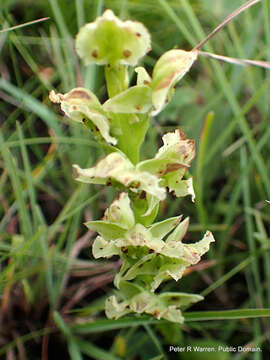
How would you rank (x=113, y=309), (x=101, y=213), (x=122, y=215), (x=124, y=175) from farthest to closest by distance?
(x=101, y=213)
(x=113, y=309)
(x=122, y=215)
(x=124, y=175)

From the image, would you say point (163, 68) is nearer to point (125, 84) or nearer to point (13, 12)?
point (125, 84)

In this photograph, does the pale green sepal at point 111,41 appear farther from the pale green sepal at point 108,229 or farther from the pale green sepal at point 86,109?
the pale green sepal at point 108,229

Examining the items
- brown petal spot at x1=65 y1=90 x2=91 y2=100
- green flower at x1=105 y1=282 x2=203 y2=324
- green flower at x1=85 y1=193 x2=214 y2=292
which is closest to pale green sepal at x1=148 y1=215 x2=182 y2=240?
green flower at x1=85 y1=193 x2=214 y2=292

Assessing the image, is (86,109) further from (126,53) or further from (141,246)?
(141,246)

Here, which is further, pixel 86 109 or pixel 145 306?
pixel 145 306

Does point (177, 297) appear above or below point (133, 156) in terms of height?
below

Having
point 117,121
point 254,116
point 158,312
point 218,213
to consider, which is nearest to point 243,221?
point 218,213

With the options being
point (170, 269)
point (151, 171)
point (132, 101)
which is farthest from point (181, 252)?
point (132, 101)
